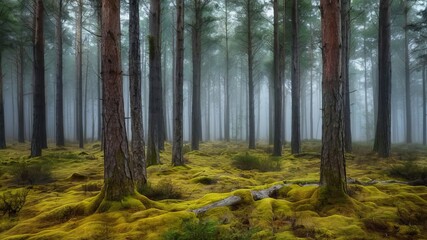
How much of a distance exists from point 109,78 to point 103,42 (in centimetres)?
65

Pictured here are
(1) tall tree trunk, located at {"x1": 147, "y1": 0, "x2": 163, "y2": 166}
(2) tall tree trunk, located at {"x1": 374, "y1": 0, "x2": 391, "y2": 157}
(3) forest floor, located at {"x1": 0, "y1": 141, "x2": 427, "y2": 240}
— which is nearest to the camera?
(3) forest floor, located at {"x1": 0, "y1": 141, "x2": 427, "y2": 240}

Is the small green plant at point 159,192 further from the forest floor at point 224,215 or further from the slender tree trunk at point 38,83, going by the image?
the slender tree trunk at point 38,83

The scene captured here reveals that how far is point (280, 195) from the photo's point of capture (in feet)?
21.2

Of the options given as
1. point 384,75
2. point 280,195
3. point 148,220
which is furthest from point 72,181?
point 384,75

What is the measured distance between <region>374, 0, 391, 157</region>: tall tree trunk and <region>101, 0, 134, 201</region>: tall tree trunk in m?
12.2

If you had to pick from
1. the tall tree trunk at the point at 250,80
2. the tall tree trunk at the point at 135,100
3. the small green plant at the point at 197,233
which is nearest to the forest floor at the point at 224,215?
the small green plant at the point at 197,233

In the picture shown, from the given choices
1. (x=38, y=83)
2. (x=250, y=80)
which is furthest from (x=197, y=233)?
(x=250, y=80)

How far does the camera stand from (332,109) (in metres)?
5.34

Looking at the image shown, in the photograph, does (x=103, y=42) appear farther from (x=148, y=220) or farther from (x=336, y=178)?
(x=336, y=178)

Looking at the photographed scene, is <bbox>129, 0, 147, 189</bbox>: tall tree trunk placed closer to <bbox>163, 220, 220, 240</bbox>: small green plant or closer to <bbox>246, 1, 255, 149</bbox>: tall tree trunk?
<bbox>163, 220, 220, 240</bbox>: small green plant

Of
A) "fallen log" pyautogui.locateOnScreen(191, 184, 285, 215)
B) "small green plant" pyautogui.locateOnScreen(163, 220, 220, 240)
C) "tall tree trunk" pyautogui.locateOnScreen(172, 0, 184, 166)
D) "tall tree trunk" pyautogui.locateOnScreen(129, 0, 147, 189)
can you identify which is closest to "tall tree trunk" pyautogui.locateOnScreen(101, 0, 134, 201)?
"fallen log" pyautogui.locateOnScreen(191, 184, 285, 215)

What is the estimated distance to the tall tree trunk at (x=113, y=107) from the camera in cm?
519

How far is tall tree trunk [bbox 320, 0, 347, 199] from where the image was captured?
17.5ft

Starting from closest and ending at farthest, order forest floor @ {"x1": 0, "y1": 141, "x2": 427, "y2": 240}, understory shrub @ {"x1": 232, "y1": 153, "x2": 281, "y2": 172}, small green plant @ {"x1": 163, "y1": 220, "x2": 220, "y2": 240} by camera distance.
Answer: small green plant @ {"x1": 163, "y1": 220, "x2": 220, "y2": 240} < forest floor @ {"x1": 0, "y1": 141, "x2": 427, "y2": 240} < understory shrub @ {"x1": 232, "y1": 153, "x2": 281, "y2": 172}
